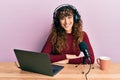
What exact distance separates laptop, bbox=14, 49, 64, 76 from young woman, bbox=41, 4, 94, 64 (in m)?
0.47

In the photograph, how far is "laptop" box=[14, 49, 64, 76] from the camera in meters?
1.40

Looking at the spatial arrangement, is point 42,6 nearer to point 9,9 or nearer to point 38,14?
point 38,14

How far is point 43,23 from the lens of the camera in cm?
223

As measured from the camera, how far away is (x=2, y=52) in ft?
7.62

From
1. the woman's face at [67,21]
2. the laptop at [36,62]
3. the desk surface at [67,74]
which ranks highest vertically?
the woman's face at [67,21]

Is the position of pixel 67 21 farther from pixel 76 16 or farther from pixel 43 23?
pixel 43 23

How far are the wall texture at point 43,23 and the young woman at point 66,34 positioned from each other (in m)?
0.18

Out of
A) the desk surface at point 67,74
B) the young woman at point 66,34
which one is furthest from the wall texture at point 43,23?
the desk surface at point 67,74

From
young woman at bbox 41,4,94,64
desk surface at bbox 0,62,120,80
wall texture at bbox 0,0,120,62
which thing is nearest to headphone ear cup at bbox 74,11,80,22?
young woman at bbox 41,4,94,64

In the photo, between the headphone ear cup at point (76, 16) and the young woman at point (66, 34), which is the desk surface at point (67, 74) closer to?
the young woman at point (66, 34)

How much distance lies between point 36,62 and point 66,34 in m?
0.70

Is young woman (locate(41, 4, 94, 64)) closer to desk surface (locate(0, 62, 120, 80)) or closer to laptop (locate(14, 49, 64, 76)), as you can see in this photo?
desk surface (locate(0, 62, 120, 80))

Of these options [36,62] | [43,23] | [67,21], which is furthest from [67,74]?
[43,23]

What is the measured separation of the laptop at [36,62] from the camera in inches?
55.3
